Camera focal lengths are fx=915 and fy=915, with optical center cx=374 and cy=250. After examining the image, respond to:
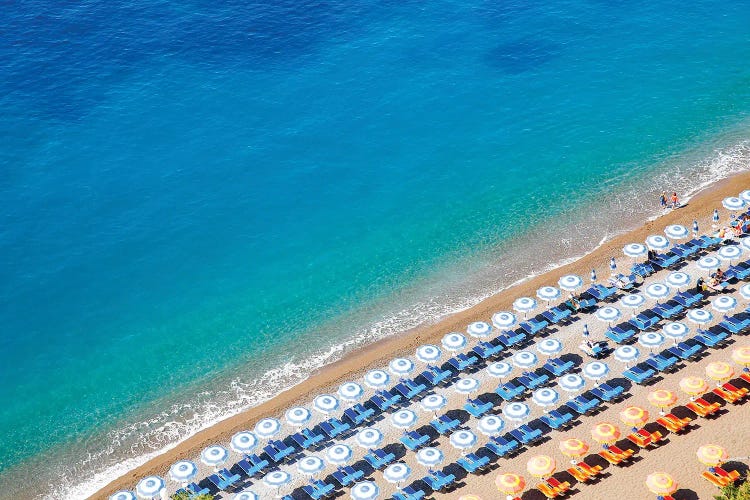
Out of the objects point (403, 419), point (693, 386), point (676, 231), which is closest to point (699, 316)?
point (693, 386)

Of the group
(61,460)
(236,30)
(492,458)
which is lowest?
(61,460)

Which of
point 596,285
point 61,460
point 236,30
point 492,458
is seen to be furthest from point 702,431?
point 236,30

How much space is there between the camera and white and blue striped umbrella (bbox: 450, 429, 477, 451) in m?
45.1

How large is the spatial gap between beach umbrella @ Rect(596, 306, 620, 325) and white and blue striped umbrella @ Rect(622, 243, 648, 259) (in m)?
5.74

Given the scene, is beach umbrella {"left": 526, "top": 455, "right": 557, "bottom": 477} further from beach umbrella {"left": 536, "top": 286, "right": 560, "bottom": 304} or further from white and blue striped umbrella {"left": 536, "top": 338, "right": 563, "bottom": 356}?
beach umbrella {"left": 536, "top": 286, "right": 560, "bottom": 304}

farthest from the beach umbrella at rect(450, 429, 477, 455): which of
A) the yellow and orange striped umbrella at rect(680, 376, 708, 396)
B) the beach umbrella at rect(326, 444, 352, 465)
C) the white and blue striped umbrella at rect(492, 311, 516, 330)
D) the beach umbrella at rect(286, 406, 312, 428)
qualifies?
the yellow and orange striped umbrella at rect(680, 376, 708, 396)

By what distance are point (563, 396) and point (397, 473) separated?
1086 centimetres

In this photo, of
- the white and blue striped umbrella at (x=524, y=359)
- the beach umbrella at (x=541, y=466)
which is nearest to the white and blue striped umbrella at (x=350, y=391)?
the white and blue striped umbrella at (x=524, y=359)

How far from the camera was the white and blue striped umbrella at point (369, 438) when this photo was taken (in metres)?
45.9

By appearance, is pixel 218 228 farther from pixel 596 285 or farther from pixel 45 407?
pixel 596 285

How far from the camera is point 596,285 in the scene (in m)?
57.7

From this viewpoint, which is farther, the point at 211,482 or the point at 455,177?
the point at 455,177

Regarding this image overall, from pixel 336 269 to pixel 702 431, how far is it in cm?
2773

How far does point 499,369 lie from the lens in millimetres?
49938
